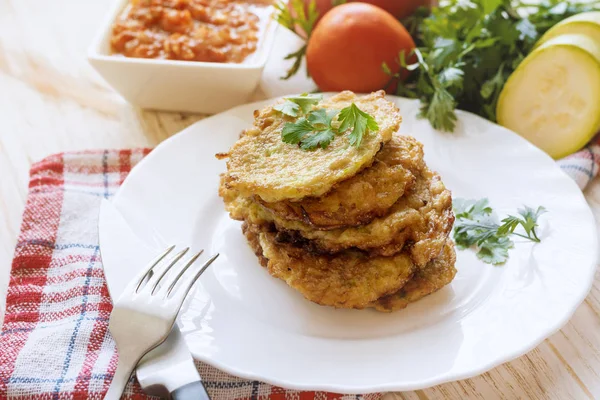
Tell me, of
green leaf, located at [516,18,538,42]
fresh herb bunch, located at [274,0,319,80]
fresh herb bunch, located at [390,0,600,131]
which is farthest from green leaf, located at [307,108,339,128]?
green leaf, located at [516,18,538,42]

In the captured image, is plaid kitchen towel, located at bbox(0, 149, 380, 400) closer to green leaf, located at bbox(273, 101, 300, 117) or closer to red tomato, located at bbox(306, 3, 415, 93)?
green leaf, located at bbox(273, 101, 300, 117)

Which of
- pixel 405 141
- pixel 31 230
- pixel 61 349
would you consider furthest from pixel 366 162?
pixel 31 230

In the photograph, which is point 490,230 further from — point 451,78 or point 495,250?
point 451,78

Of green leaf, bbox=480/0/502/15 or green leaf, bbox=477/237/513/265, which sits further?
green leaf, bbox=480/0/502/15

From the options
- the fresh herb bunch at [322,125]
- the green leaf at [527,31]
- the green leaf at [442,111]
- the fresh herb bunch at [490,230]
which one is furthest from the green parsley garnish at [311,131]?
the green leaf at [527,31]

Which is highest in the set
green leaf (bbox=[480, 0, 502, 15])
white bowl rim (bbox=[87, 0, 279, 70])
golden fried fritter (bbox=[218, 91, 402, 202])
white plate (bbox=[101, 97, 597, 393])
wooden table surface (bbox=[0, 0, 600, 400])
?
green leaf (bbox=[480, 0, 502, 15])

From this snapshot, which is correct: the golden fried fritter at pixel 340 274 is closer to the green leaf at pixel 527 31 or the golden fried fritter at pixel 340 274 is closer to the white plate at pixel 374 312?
the white plate at pixel 374 312

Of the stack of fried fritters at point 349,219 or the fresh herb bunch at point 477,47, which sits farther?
the fresh herb bunch at point 477,47
